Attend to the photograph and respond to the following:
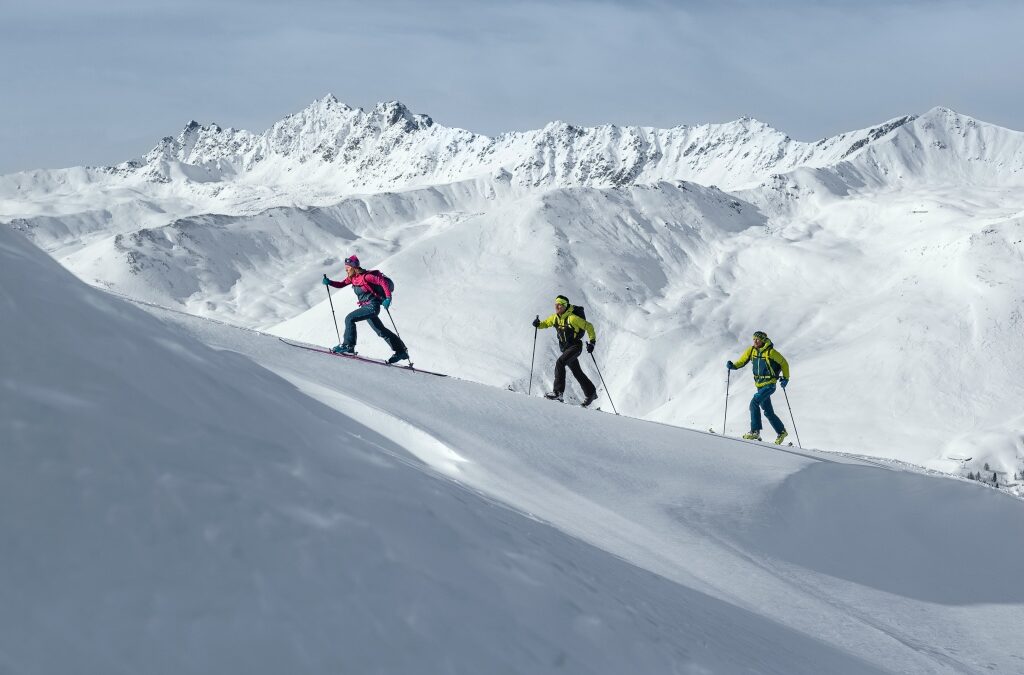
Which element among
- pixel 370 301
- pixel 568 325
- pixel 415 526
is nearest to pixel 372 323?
pixel 370 301

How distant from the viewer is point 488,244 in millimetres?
81125

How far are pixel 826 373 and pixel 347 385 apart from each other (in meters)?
44.6

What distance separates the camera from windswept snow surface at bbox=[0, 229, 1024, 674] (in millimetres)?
3518

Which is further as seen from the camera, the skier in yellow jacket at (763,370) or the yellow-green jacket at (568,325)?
the skier in yellow jacket at (763,370)

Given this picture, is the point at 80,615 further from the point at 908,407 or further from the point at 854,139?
the point at 854,139

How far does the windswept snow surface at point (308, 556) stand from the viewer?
3518 millimetres

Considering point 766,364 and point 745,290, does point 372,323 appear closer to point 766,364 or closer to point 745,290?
point 766,364

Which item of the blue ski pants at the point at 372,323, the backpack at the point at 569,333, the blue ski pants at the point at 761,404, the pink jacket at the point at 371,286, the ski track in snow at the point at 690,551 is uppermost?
the pink jacket at the point at 371,286

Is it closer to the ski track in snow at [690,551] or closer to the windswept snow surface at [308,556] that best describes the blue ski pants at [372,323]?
the ski track in snow at [690,551]

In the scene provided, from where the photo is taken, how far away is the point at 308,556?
4.18 m

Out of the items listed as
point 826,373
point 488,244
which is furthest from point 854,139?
point 826,373

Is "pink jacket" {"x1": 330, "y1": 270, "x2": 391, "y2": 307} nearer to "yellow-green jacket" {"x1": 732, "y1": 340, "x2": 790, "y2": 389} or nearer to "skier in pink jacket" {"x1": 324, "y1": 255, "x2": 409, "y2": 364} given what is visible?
"skier in pink jacket" {"x1": 324, "y1": 255, "x2": 409, "y2": 364}

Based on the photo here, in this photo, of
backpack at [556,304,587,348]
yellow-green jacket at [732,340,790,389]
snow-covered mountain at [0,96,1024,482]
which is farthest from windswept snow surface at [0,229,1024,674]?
snow-covered mountain at [0,96,1024,482]

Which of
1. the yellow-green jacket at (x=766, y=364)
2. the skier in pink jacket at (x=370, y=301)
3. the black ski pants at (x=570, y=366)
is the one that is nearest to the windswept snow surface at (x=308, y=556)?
the skier in pink jacket at (x=370, y=301)
